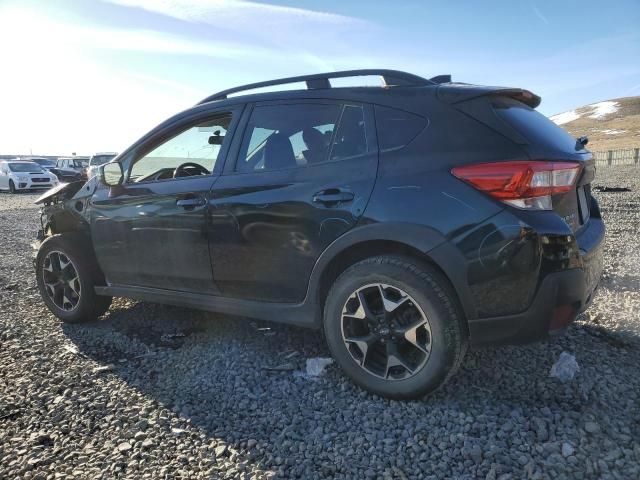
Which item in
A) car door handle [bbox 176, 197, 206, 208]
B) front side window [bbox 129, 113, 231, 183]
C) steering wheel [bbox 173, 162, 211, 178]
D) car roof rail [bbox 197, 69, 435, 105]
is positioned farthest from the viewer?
steering wheel [bbox 173, 162, 211, 178]

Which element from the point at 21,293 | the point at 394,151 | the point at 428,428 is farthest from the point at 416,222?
the point at 21,293

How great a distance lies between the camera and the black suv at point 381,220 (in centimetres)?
243

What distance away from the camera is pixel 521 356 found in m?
3.23

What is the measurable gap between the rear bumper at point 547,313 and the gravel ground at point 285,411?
45cm

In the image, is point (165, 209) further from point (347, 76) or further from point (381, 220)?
point (381, 220)

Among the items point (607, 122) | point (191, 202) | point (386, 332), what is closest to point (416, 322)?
point (386, 332)

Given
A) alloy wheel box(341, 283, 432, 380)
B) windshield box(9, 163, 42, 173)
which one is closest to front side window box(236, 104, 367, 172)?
alloy wheel box(341, 283, 432, 380)

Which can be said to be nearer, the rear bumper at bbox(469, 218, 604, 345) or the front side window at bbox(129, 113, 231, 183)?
the rear bumper at bbox(469, 218, 604, 345)

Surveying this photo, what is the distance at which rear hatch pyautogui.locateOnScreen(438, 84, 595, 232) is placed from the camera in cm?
248

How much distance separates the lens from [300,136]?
314 cm

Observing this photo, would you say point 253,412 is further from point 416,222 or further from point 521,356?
point 521,356

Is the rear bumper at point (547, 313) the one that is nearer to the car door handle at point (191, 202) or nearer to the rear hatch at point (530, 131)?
the rear hatch at point (530, 131)

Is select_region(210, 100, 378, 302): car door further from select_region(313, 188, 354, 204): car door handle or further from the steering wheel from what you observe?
the steering wheel

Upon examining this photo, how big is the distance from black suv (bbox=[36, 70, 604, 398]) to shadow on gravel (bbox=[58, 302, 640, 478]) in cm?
25
